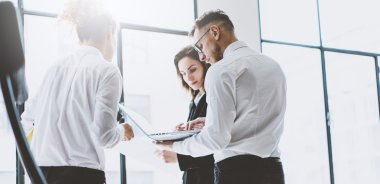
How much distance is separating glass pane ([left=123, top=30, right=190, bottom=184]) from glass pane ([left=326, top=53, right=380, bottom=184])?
169 cm

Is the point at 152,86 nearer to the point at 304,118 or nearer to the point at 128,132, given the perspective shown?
the point at 304,118

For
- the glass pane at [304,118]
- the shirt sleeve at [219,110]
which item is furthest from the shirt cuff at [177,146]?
the glass pane at [304,118]

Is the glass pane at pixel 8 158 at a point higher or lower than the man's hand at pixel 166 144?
lower

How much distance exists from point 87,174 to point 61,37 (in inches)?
79.7

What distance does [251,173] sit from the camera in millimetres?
1722

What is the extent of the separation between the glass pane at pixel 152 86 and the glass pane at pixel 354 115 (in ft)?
5.56

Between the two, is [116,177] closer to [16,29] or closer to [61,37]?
[61,37]

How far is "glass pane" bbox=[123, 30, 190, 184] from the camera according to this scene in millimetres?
3650

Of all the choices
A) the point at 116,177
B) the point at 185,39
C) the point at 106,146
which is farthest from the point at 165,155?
the point at 185,39

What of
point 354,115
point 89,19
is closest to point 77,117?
point 89,19

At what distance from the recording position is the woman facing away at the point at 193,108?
2.25 meters

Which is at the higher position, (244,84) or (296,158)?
(244,84)

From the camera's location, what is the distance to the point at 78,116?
1675mm

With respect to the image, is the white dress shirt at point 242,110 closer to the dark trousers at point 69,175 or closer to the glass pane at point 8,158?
the dark trousers at point 69,175
